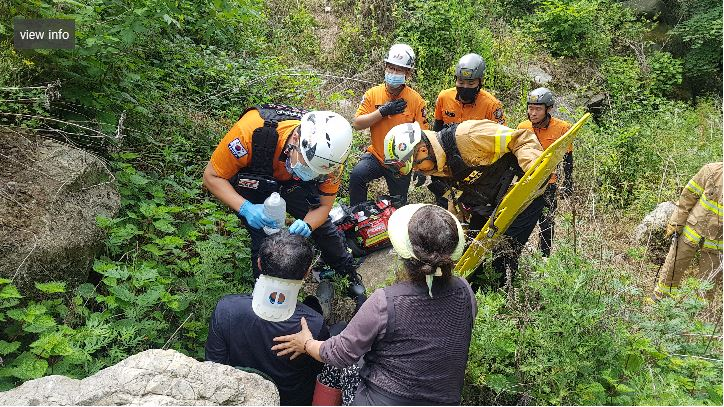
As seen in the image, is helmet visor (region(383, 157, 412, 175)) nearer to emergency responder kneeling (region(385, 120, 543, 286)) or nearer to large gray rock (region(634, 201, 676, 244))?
emergency responder kneeling (region(385, 120, 543, 286))

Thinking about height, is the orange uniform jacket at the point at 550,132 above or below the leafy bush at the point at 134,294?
above

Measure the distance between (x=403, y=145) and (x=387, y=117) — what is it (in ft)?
4.74

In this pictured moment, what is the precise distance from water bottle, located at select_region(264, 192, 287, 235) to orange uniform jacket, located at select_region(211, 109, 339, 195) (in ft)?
0.81

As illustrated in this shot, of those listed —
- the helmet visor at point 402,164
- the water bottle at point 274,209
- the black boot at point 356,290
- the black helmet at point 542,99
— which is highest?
the black helmet at point 542,99

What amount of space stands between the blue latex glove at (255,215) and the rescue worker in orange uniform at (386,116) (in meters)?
1.77

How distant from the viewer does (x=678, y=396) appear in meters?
2.38

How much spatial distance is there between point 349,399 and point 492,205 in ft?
6.72

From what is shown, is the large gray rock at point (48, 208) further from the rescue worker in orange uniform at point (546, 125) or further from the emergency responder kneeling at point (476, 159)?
the rescue worker in orange uniform at point (546, 125)

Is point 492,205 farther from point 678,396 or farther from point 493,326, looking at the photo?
point 678,396

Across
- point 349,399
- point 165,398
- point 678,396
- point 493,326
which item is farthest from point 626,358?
point 165,398

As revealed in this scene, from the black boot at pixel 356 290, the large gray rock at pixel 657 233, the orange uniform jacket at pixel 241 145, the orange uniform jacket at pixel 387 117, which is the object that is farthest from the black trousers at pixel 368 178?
the large gray rock at pixel 657 233

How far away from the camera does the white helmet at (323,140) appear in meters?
3.26

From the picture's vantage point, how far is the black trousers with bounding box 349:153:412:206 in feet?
16.6

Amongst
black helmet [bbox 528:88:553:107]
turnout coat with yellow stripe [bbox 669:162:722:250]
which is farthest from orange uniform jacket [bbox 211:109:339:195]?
turnout coat with yellow stripe [bbox 669:162:722:250]
